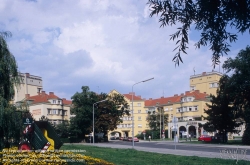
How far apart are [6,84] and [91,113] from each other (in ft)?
176

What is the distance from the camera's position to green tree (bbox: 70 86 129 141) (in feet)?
234

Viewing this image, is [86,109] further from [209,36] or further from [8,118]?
[209,36]

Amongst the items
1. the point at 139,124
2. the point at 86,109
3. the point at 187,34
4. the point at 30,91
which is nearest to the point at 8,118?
the point at 187,34

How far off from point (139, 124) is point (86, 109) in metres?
Result: 51.4

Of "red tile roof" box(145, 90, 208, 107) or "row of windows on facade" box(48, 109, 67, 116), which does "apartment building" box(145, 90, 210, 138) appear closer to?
"red tile roof" box(145, 90, 208, 107)

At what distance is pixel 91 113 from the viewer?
236 ft

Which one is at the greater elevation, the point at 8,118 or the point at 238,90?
the point at 238,90

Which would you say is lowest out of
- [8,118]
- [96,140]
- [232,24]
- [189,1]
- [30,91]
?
[96,140]

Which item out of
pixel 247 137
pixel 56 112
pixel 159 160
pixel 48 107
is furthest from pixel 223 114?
pixel 56 112

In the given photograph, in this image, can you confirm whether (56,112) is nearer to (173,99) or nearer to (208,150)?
(173,99)

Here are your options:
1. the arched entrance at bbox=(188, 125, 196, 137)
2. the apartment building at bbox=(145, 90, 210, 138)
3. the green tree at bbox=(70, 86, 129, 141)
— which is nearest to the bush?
the green tree at bbox=(70, 86, 129, 141)

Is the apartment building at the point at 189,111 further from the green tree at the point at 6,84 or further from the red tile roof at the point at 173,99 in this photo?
the green tree at the point at 6,84

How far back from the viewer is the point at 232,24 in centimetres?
422

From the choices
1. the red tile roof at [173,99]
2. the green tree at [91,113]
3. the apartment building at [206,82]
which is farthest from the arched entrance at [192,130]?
the green tree at [91,113]
